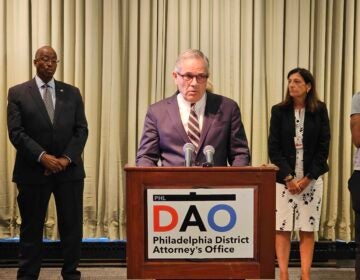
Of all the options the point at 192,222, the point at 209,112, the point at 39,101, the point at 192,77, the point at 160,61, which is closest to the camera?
the point at 192,222

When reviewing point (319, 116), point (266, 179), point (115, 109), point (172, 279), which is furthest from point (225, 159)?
point (115, 109)

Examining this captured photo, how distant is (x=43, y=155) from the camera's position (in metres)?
Result: 3.67

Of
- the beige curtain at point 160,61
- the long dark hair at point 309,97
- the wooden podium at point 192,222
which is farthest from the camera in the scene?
the beige curtain at point 160,61

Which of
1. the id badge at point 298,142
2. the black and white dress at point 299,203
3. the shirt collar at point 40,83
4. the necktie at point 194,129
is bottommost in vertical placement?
the black and white dress at point 299,203

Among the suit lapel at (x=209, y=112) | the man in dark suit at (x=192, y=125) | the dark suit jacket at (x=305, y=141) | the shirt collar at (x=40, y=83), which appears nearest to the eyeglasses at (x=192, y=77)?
the man in dark suit at (x=192, y=125)

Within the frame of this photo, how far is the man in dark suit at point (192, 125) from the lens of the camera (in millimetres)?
2205

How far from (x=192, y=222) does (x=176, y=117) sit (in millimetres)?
603

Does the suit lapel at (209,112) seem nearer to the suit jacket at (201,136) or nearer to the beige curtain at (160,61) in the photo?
the suit jacket at (201,136)

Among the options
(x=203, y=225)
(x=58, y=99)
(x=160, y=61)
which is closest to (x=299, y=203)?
(x=160, y=61)

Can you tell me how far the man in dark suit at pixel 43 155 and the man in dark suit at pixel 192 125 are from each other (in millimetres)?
1587

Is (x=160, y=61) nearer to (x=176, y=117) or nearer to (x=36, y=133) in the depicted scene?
(x=36, y=133)

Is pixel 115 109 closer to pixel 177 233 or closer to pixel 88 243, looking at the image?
pixel 88 243

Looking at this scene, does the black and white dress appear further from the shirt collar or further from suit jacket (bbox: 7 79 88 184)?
the shirt collar

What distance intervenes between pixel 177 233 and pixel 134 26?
3.08 meters
